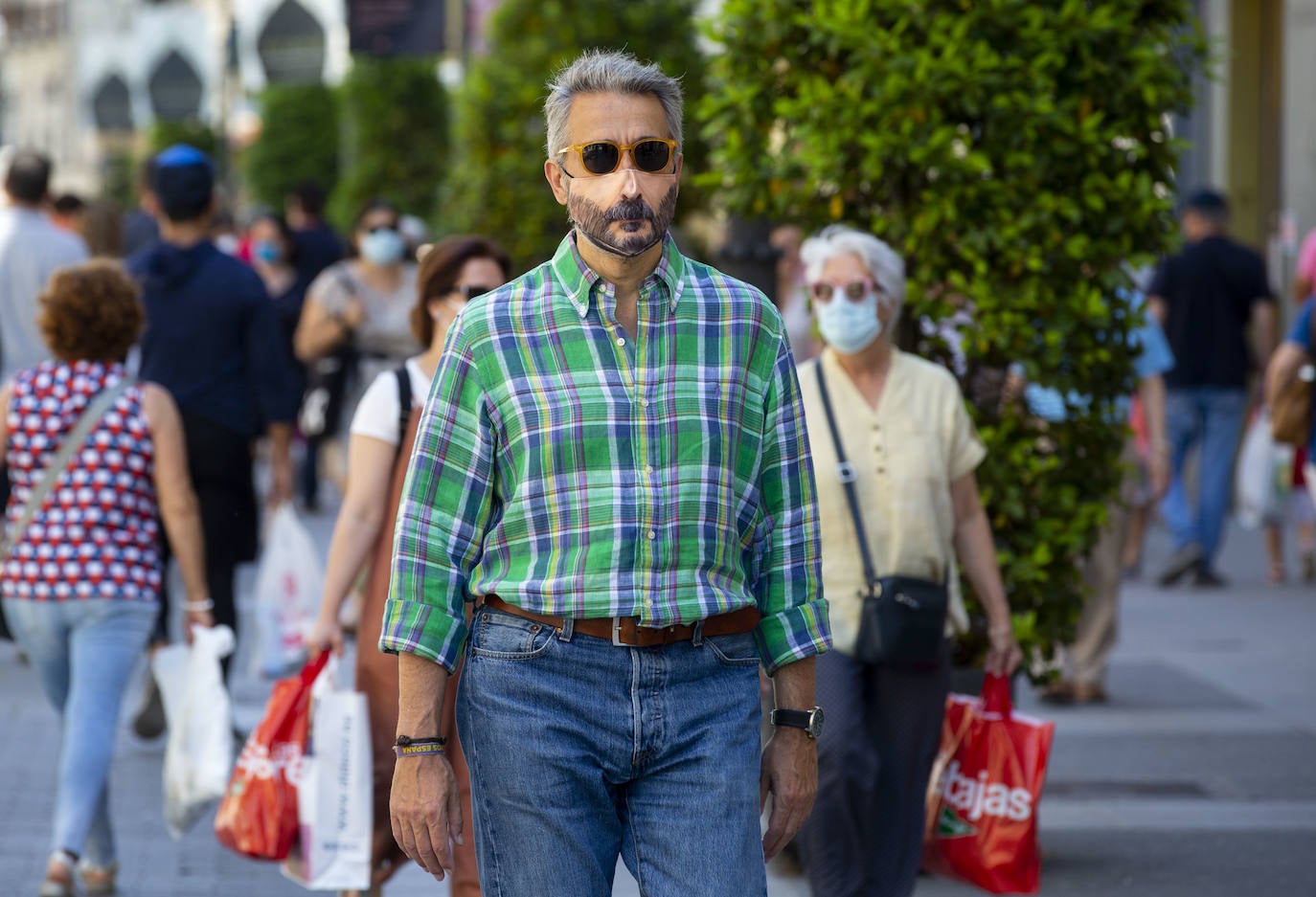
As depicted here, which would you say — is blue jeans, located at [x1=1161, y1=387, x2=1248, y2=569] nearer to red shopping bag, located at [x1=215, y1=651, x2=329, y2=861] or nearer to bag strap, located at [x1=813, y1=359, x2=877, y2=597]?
bag strap, located at [x1=813, y1=359, x2=877, y2=597]

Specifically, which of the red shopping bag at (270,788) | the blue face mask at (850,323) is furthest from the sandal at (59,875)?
the blue face mask at (850,323)

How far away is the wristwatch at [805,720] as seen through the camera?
316 cm

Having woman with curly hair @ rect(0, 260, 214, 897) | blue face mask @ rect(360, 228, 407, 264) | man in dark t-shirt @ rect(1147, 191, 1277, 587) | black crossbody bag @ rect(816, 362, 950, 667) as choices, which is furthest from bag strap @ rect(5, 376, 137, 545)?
man in dark t-shirt @ rect(1147, 191, 1277, 587)

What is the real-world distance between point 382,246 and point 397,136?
16871 mm

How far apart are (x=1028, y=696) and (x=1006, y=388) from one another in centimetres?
293

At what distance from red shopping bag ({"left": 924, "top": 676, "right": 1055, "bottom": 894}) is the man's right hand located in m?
2.11

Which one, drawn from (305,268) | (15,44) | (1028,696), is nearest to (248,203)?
(305,268)

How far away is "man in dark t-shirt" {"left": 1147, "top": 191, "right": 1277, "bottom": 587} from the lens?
11555 mm

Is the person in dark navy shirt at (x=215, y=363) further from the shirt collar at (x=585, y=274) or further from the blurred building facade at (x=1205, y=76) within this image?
the shirt collar at (x=585, y=274)

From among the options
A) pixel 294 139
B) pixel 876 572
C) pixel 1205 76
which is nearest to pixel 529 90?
pixel 1205 76

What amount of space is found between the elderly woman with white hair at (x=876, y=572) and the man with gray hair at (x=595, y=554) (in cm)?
147

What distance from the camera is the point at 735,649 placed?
3.10 metres

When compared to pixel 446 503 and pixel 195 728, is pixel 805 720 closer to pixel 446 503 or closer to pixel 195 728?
pixel 446 503

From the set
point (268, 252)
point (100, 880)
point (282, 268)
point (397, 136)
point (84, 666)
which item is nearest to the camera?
point (84, 666)
